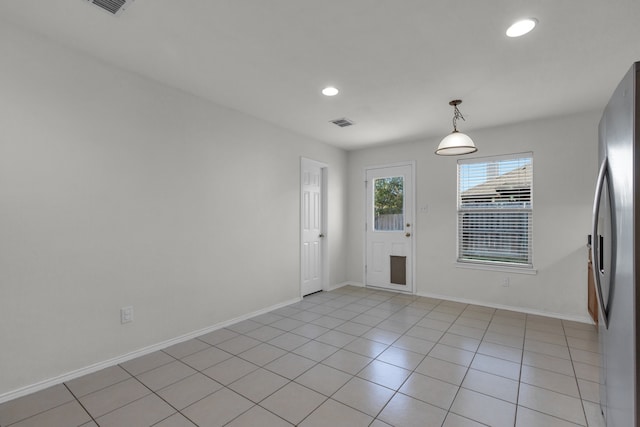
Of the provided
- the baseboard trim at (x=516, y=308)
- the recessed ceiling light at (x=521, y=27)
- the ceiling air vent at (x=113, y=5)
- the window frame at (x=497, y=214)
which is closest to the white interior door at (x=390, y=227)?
the baseboard trim at (x=516, y=308)

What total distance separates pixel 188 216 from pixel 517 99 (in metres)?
3.83

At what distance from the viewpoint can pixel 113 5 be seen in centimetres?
194

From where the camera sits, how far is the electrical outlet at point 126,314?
8.87ft

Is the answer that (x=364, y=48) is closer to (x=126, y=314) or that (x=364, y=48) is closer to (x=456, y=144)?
(x=456, y=144)

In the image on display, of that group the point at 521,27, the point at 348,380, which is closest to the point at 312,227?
the point at 348,380

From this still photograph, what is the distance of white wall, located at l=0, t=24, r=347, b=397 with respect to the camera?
2182 millimetres

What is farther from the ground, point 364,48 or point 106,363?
point 364,48

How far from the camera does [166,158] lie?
3053mm

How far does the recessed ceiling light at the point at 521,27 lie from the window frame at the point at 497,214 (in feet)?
8.08

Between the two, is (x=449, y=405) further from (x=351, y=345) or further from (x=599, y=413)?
(x=351, y=345)

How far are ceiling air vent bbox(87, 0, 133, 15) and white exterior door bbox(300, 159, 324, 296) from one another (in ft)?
10.1

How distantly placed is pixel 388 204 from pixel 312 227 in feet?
4.71

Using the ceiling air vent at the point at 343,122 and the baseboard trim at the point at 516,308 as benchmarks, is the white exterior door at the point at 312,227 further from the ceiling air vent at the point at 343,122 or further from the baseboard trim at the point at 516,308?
the baseboard trim at the point at 516,308

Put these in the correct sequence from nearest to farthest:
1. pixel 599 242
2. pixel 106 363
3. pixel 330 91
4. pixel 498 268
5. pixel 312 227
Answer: pixel 599 242, pixel 106 363, pixel 330 91, pixel 498 268, pixel 312 227
